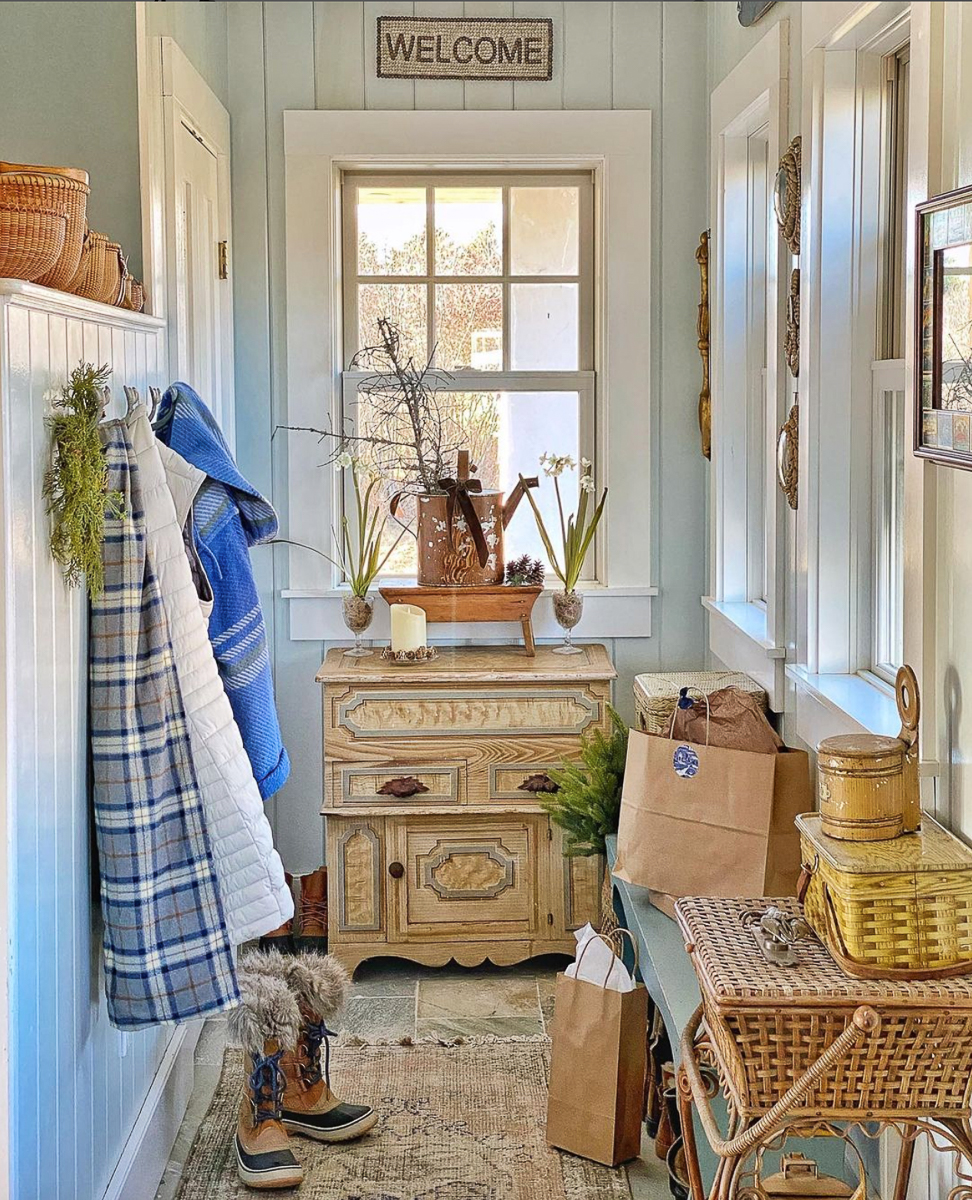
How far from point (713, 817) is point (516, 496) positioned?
134cm

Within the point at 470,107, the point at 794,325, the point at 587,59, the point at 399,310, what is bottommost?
the point at 794,325

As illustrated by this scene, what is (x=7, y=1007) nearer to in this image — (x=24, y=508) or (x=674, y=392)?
(x=24, y=508)

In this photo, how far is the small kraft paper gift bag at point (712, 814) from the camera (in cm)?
277

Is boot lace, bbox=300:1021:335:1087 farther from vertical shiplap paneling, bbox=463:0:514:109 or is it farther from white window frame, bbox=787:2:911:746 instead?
vertical shiplap paneling, bbox=463:0:514:109

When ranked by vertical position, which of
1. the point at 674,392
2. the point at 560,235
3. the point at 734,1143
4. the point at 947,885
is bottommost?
the point at 734,1143

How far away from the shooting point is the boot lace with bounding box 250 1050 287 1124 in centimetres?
276

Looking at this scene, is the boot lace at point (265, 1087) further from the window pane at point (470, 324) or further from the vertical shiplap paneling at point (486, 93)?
the vertical shiplap paneling at point (486, 93)

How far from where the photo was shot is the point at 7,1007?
1920 millimetres

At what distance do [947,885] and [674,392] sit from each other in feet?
8.09

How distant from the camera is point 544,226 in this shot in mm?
4066

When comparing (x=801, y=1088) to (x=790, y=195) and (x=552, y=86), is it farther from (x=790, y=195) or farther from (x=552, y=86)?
(x=552, y=86)

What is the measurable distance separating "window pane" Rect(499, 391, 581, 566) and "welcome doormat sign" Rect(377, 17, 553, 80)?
908 millimetres

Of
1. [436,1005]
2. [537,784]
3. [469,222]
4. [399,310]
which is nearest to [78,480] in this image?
[537,784]

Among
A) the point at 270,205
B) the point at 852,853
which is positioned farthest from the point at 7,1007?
the point at 270,205
